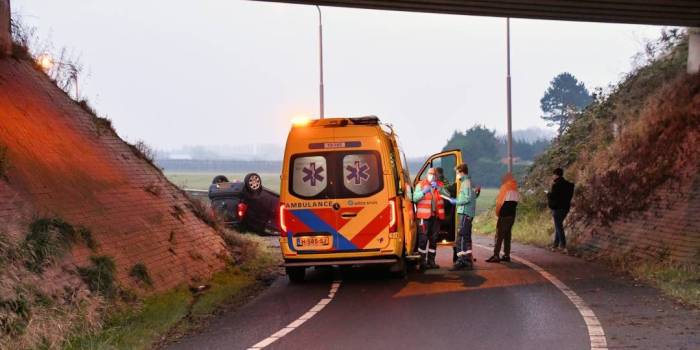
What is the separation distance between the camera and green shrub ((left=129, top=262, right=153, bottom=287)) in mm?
11180

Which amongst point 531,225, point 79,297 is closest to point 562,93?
point 531,225

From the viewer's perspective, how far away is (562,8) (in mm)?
19219

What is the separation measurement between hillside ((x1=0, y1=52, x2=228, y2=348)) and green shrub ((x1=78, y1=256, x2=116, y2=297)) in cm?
2

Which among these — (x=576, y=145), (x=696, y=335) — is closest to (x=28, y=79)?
(x=696, y=335)

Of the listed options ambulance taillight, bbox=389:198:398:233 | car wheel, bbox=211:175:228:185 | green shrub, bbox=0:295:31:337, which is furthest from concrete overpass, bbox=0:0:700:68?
green shrub, bbox=0:295:31:337

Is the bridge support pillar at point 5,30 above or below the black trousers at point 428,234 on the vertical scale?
above

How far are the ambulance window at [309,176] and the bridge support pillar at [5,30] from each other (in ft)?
18.7

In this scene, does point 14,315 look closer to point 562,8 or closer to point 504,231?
point 504,231

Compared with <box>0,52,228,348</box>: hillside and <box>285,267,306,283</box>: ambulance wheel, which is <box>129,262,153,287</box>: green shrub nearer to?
<box>0,52,228,348</box>: hillside

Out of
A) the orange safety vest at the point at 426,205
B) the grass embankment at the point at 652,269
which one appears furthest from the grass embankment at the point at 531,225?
the orange safety vest at the point at 426,205

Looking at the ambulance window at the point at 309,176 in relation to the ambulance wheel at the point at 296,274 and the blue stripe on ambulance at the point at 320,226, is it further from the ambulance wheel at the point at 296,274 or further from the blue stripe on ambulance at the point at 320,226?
the ambulance wheel at the point at 296,274

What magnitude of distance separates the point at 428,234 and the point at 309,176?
3.33 m

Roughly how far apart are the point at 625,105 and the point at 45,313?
21377 mm

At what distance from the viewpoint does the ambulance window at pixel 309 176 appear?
1369 cm
